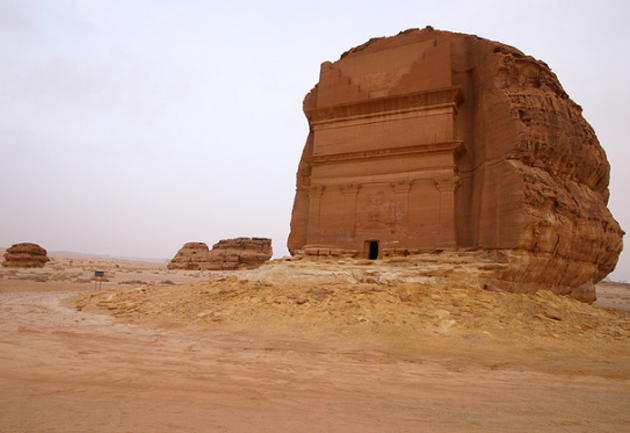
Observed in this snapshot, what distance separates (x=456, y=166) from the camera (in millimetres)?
13547

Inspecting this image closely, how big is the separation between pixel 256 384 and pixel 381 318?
4.50 m

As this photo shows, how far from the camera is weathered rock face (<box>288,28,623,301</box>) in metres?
11.8

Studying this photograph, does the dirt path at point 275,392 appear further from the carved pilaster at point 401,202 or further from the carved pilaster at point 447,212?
the carved pilaster at point 401,202

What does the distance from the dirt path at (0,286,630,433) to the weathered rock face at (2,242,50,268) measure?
38107 mm

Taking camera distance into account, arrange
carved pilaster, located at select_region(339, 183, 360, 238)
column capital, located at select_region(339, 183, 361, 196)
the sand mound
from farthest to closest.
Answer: column capital, located at select_region(339, 183, 361, 196)
carved pilaster, located at select_region(339, 183, 360, 238)
the sand mound

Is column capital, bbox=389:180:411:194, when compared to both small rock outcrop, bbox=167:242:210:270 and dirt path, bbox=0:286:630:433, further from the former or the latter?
small rock outcrop, bbox=167:242:210:270

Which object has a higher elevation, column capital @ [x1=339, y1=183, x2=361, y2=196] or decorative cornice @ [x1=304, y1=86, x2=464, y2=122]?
decorative cornice @ [x1=304, y1=86, x2=464, y2=122]

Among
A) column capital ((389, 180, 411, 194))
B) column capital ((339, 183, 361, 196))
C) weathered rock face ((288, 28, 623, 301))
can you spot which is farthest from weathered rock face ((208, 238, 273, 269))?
column capital ((389, 180, 411, 194))

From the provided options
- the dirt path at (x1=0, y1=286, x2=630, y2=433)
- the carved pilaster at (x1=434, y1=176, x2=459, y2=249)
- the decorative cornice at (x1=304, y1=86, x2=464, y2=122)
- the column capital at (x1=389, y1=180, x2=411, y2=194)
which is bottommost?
the dirt path at (x1=0, y1=286, x2=630, y2=433)

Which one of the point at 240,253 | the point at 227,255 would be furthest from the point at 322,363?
the point at 227,255

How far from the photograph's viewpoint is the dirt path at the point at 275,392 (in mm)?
3559

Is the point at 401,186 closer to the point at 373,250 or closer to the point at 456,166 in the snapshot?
the point at 456,166

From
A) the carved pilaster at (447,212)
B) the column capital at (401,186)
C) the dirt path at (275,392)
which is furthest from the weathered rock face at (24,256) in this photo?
the carved pilaster at (447,212)

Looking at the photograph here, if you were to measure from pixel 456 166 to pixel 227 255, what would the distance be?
39032 mm
